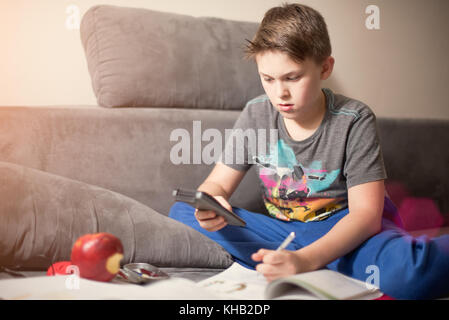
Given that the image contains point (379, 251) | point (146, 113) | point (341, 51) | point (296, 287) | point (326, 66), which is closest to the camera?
point (296, 287)

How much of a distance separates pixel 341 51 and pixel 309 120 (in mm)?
499

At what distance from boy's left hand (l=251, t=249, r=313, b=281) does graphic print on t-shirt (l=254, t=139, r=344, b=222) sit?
9.6 inches

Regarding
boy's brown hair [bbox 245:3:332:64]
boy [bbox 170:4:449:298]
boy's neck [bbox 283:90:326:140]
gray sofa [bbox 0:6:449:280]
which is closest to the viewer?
boy [bbox 170:4:449:298]

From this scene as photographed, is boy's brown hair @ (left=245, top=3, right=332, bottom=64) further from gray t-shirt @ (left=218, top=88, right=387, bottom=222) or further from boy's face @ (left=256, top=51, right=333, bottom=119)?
gray t-shirt @ (left=218, top=88, right=387, bottom=222)

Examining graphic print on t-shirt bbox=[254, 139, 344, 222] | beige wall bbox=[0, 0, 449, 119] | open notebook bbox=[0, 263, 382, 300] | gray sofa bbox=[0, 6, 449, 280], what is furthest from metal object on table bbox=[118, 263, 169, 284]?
beige wall bbox=[0, 0, 449, 119]

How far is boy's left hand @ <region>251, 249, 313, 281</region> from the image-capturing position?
22.6 inches

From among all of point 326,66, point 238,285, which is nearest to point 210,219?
point 238,285

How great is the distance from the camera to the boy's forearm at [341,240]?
0.65 metres

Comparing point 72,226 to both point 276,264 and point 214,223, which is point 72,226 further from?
point 276,264

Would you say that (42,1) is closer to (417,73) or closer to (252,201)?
(252,201)

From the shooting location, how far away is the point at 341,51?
1.27 m

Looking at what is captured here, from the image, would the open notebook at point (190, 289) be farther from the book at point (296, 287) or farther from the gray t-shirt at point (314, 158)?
the gray t-shirt at point (314, 158)

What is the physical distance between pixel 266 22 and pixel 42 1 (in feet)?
1.95

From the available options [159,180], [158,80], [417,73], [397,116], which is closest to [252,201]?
[159,180]
